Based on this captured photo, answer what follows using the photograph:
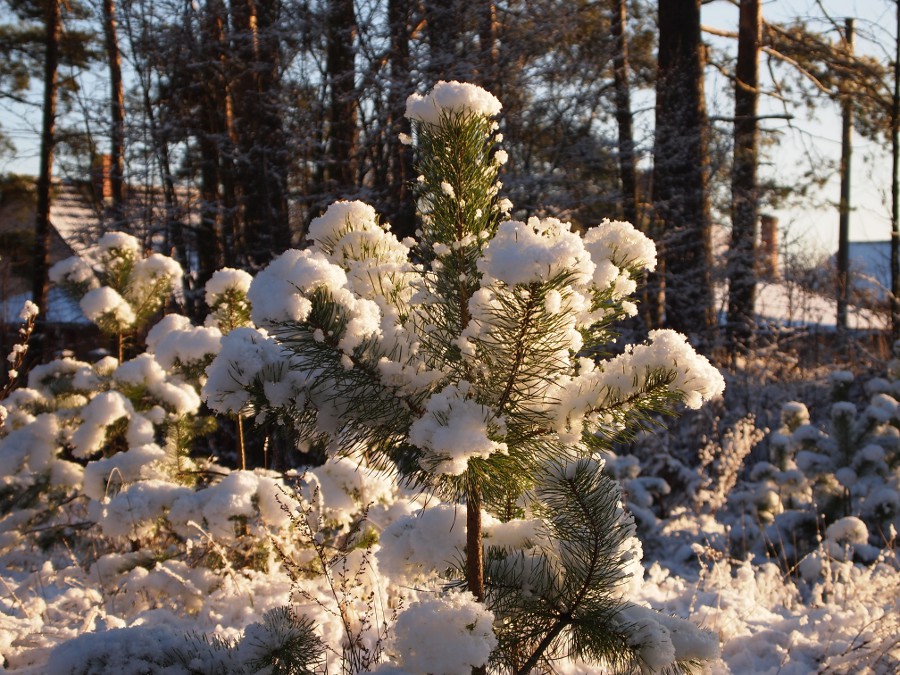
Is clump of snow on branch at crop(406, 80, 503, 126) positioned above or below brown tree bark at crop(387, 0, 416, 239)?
below

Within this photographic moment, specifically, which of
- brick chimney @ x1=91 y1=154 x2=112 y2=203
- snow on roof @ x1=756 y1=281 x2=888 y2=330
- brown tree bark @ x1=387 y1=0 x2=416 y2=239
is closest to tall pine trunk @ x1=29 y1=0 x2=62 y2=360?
brick chimney @ x1=91 y1=154 x2=112 y2=203

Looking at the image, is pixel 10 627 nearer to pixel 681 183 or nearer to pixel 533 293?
pixel 533 293

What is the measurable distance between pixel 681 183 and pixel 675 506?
4347mm

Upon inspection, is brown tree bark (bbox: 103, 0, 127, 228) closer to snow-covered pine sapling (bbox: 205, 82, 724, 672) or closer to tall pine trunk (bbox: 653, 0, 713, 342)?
tall pine trunk (bbox: 653, 0, 713, 342)

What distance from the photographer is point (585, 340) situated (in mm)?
1749

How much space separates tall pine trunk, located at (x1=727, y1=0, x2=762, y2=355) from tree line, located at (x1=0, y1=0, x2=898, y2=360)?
0.05 metres

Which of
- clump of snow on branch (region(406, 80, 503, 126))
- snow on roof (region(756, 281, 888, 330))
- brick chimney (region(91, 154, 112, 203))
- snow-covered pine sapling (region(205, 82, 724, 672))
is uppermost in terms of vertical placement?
brick chimney (region(91, 154, 112, 203))

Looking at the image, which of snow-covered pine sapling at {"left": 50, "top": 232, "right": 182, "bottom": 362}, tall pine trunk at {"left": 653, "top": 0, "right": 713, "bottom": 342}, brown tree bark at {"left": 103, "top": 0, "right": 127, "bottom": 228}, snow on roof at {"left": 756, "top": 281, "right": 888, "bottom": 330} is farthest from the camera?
snow on roof at {"left": 756, "top": 281, "right": 888, "bottom": 330}

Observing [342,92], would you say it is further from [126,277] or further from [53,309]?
[53,309]

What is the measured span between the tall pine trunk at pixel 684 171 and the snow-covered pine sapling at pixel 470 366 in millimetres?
8080

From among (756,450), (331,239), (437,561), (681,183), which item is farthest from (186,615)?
(681,183)

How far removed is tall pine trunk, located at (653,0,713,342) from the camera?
31.0 ft

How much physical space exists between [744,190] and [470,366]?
10.3 meters

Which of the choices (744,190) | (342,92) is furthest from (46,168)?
(744,190)
